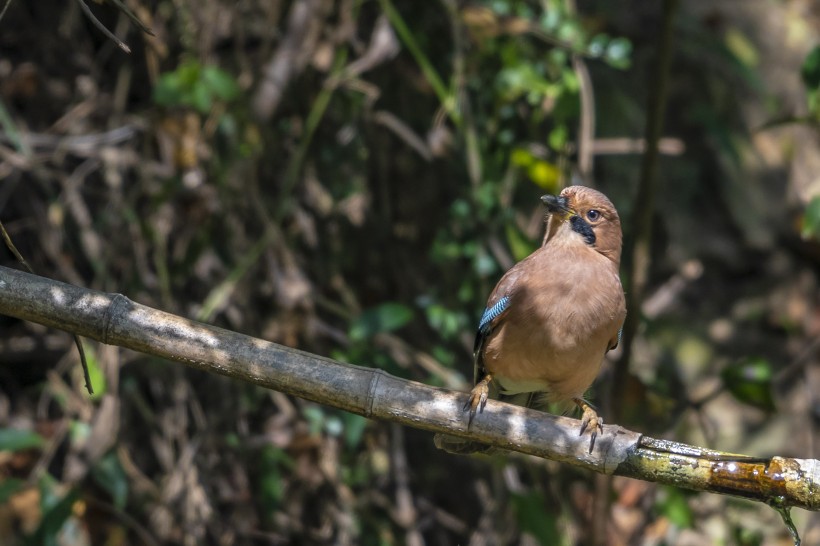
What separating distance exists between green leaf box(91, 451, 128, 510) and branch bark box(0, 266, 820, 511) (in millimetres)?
2362

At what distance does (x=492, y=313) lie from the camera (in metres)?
4.40

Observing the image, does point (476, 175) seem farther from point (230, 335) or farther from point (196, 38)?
point (230, 335)

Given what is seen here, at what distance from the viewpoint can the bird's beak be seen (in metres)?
4.52

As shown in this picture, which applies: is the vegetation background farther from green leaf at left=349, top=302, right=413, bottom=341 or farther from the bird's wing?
the bird's wing

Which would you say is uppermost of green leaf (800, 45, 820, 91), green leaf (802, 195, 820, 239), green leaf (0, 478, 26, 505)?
green leaf (800, 45, 820, 91)

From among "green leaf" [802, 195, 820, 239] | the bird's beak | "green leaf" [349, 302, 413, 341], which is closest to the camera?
"green leaf" [802, 195, 820, 239]

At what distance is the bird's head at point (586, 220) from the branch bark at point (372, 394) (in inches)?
59.1

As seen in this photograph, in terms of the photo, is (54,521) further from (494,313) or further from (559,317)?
(559,317)

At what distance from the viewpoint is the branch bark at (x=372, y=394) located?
3.04 m

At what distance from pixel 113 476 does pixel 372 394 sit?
2.66 m

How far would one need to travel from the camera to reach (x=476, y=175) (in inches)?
216

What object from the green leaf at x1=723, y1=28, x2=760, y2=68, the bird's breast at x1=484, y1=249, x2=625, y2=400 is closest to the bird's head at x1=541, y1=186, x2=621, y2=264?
the bird's breast at x1=484, y1=249, x2=625, y2=400

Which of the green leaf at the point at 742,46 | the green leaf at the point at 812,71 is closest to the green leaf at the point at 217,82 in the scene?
the green leaf at the point at 812,71

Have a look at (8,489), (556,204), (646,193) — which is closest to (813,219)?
(646,193)
